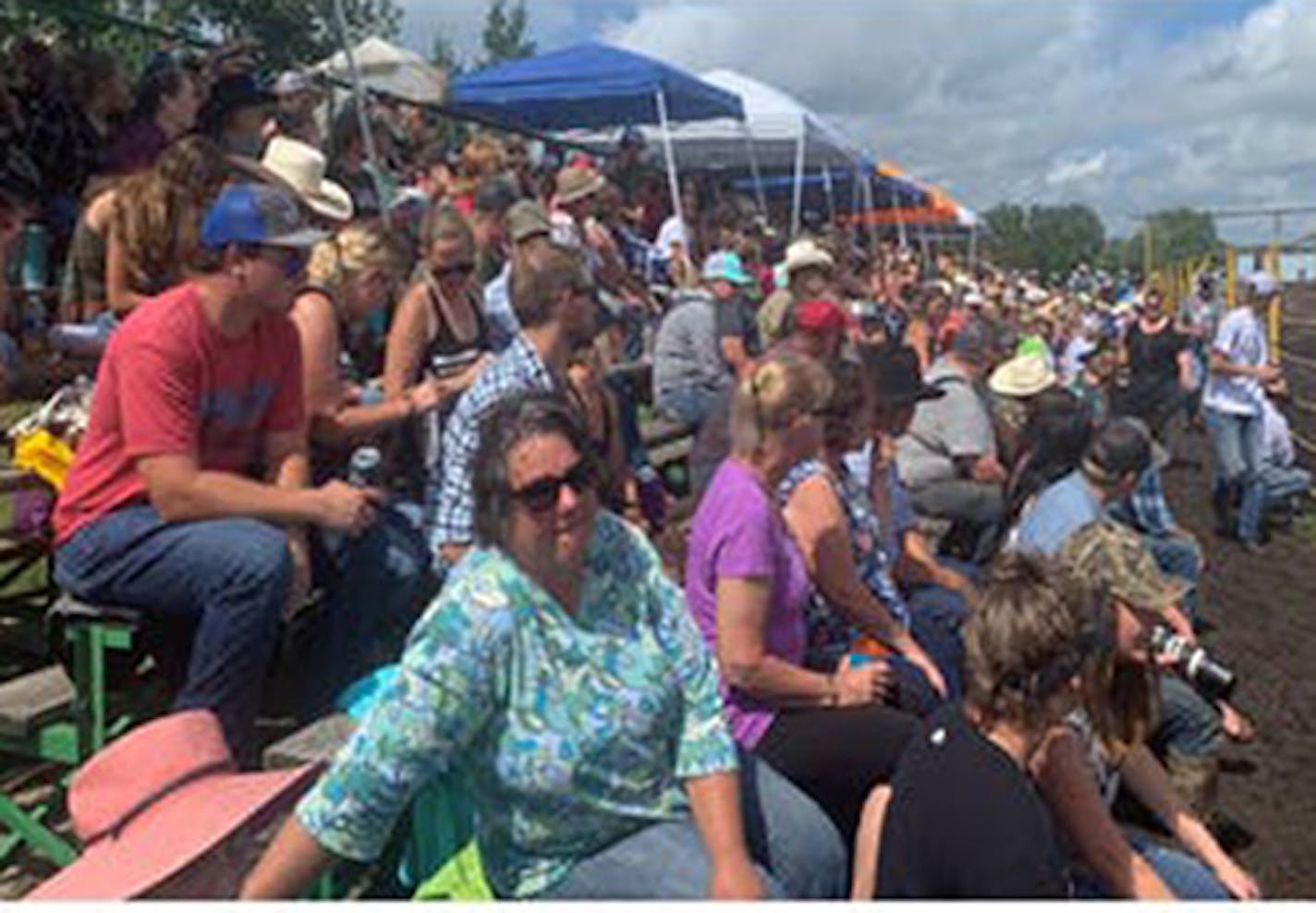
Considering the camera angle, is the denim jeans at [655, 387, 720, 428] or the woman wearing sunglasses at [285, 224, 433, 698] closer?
the woman wearing sunglasses at [285, 224, 433, 698]

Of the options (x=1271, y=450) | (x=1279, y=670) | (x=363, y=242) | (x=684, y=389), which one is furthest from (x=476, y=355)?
(x=1271, y=450)

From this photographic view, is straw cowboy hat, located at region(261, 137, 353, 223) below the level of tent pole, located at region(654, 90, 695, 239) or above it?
below

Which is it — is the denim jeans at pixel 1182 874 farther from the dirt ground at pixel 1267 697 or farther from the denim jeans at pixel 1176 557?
the denim jeans at pixel 1176 557

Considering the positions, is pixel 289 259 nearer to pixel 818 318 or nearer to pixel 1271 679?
pixel 818 318

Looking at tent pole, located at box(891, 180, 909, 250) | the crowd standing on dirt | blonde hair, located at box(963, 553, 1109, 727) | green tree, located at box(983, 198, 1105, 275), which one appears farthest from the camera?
green tree, located at box(983, 198, 1105, 275)

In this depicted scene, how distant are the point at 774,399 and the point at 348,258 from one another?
1.74m

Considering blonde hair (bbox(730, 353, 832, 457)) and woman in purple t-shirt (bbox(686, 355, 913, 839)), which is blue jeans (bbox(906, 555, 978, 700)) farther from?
blonde hair (bbox(730, 353, 832, 457))

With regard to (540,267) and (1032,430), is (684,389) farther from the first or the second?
(540,267)

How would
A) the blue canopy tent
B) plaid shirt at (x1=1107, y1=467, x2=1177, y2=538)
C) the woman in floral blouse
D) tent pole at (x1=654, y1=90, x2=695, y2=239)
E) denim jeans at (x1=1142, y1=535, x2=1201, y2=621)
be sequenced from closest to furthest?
the woman in floral blouse < denim jeans at (x1=1142, y1=535, x2=1201, y2=621) < plaid shirt at (x1=1107, y1=467, x2=1177, y2=538) < tent pole at (x1=654, y1=90, x2=695, y2=239) < the blue canopy tent

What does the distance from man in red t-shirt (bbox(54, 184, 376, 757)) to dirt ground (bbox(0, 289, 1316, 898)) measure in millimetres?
995

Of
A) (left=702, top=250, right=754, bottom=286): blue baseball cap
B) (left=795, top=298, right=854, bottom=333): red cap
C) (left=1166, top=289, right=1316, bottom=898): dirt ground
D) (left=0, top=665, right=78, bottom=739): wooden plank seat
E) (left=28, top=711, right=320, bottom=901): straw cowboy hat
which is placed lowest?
(left=1166, top=289, right=1316, bottom=898): dirt ground

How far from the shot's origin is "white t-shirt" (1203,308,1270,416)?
948 cm

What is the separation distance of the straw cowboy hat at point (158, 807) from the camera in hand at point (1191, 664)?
2410mm

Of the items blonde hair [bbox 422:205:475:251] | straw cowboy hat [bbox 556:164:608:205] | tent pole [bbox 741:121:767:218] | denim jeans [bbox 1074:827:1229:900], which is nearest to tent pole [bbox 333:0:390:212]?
straw cowboy hat [bbox 556:164:608:205]
